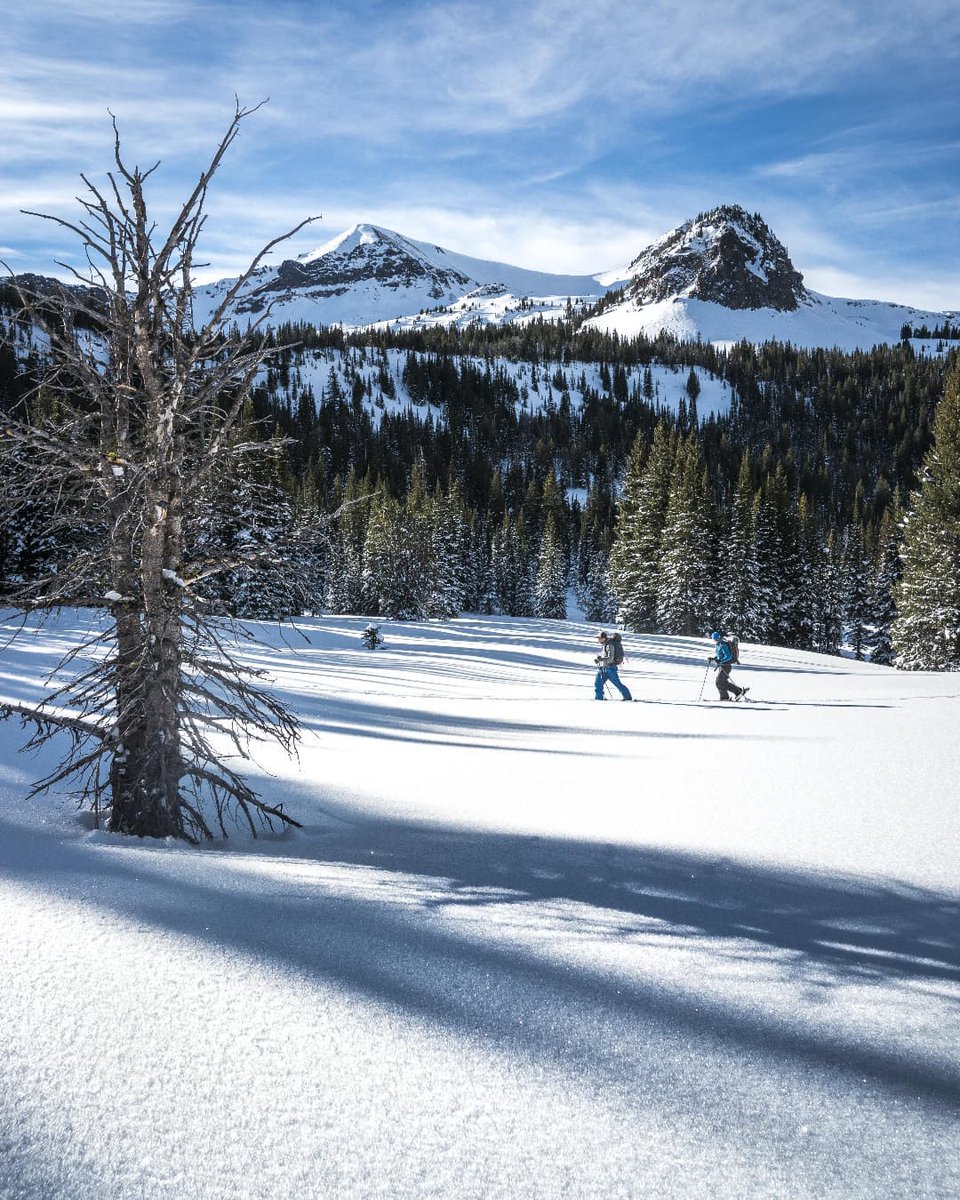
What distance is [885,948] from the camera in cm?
326

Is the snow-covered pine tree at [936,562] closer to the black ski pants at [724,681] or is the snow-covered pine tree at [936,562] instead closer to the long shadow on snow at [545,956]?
the black ski pants at [724,681]

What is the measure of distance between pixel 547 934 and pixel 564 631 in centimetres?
3142

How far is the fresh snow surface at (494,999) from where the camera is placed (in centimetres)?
176

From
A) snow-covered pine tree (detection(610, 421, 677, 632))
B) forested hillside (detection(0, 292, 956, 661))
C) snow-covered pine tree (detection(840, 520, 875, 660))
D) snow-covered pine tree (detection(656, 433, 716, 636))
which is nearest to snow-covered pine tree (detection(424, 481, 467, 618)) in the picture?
forested hillside (detection(0, 292, 956, 661))

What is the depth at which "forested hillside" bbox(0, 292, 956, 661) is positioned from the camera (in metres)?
7.21

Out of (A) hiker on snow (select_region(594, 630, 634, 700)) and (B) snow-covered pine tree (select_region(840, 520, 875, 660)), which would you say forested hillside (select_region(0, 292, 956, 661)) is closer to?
(B) snow-covered pine tree (select_region(840, 520, 875, 660))

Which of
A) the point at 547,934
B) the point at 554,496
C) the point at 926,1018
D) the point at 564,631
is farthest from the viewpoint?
the point at 554,496

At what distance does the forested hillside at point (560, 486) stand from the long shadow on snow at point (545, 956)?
5.17ft

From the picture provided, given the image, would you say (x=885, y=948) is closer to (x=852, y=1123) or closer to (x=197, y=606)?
(x=852, y=1123)

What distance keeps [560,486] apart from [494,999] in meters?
109

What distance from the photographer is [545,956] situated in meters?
2.96

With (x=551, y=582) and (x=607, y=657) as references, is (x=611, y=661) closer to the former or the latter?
(x=607, y=657)

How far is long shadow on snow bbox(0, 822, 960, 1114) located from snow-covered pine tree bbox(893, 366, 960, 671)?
26.3m

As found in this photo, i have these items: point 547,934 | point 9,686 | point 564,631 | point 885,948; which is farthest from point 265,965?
point 564,631
